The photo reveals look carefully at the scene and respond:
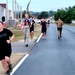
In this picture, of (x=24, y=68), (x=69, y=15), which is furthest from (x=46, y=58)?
(x=69, y=15)

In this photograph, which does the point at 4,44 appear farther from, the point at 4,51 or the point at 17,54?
the point at 17,54

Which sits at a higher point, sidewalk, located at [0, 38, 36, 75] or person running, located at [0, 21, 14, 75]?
person running, located at [0, 21, 14, 75]

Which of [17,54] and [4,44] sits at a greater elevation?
[4,44]

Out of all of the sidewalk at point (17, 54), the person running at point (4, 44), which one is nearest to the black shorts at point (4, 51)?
the person running at point (4, 44)

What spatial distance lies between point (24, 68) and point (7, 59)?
1.98 meters

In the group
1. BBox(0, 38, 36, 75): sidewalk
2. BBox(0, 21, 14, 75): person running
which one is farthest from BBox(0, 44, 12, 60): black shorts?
BBox(0, 38, 36, 75): sidewalk

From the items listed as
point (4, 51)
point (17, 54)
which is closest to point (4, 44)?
point (4, 51)

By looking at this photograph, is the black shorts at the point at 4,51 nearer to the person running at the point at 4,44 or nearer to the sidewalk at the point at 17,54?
the person running at the point at 4,44

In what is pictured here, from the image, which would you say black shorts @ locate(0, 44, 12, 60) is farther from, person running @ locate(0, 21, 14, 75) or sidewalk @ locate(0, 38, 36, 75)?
sidewalk @ locate(0, 38, 36, 75)

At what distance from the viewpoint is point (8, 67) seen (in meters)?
11.3

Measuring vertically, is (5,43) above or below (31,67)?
above

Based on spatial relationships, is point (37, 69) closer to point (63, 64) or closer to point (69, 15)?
point (63, 64)

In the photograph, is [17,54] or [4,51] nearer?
[4,51]

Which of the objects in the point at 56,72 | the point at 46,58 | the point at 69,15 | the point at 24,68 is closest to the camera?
the point at 56,72
